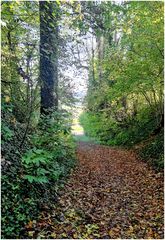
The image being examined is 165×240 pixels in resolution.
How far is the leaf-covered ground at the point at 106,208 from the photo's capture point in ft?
15.6

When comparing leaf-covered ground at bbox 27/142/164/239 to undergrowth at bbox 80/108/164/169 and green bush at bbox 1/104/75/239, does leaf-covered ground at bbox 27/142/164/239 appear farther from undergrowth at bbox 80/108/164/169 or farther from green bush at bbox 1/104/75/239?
undergrowth at bbox 80/108/164/169

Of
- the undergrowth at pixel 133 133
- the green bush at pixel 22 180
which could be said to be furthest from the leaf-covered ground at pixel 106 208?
the undergrowth at pixel 133 133

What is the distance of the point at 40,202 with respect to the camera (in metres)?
5.10

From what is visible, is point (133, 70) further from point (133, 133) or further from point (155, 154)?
point (133, 133)

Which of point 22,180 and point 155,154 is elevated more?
point 22,180

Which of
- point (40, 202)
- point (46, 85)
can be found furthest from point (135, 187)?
point (46, 85)

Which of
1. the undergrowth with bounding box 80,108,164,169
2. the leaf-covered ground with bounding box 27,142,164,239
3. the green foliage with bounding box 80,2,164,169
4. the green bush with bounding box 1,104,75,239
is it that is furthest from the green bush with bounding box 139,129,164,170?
the green bush with bounding box 1,104,75,239

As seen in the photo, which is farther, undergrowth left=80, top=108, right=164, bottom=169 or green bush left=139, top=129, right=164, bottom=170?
undergrowth left=80, top=108, right=164, bottom=169

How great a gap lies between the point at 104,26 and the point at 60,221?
6047 millimetres

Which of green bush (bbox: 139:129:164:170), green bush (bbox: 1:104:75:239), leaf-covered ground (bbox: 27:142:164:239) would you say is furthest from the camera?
green bush (bbox: 139:129:164:170)

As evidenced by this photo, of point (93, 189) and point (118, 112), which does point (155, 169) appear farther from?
point (118, 112)

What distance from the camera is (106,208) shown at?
19.2 ft

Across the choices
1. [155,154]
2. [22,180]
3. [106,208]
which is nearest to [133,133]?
[155,154]

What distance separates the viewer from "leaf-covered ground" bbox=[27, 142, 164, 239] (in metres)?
4.77
